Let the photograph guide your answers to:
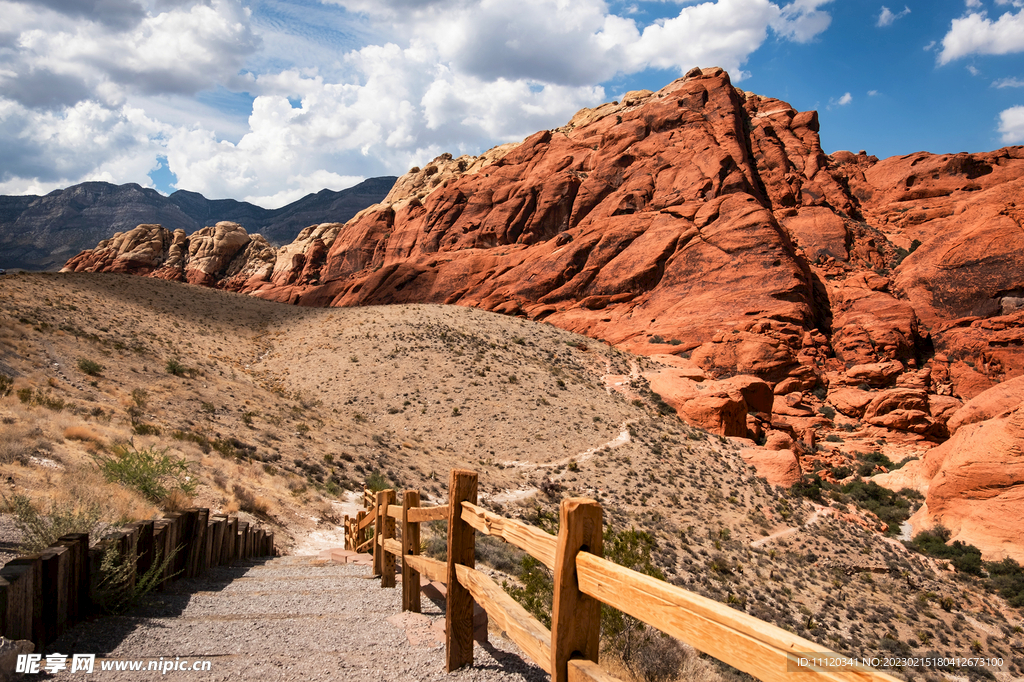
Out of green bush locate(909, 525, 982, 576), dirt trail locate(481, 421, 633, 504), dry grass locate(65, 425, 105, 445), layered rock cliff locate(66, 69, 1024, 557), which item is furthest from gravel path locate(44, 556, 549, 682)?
layered rock cliff locate(66, 69, 1024, 557)

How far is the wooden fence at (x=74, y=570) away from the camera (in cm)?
338

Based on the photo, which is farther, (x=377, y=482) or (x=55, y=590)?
(x=377, y=482)

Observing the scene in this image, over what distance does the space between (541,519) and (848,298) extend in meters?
35.3

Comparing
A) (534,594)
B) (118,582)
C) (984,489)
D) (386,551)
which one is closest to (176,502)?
(386,551)

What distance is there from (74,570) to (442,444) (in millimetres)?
20822

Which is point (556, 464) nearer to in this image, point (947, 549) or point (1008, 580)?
point (947, 549)

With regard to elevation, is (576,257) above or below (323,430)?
above

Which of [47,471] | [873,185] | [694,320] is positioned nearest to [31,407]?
[47,471]

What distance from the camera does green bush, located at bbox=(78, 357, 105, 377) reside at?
1789 centimetres

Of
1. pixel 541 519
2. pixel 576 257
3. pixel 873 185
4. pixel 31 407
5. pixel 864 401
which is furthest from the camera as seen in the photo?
pixel 873 185

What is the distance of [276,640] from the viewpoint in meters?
4.48

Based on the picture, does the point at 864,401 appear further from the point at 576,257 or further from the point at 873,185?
the point at 873,185

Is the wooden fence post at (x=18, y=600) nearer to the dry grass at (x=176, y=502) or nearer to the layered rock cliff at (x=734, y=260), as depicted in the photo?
the dry grass at (x=176, y=502)

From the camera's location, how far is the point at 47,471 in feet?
26.0
